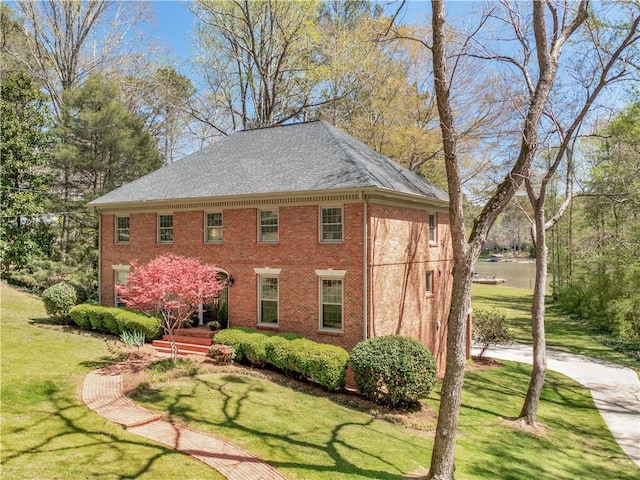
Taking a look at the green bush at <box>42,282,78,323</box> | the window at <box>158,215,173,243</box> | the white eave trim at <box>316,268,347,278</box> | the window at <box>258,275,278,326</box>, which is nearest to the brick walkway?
the window at <box>258,275,278,326</box>

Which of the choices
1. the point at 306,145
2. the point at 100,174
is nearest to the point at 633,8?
the point at 306,145

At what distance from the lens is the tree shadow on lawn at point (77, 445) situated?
7.16 m

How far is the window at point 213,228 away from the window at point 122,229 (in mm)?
4778

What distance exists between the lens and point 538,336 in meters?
13.3

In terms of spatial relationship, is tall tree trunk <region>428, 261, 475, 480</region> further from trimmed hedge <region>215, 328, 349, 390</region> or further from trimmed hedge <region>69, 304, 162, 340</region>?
trimmed hedge <region>69, 304, 162, 340</region>

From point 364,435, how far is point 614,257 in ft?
79.5

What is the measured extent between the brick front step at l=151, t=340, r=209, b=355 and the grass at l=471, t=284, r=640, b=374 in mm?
21162

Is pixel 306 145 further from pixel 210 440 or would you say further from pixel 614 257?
pixel 614 257

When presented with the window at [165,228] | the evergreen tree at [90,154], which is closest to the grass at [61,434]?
the window at [165,228]

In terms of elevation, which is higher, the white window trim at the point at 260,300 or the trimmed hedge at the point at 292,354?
the white window trim at the point at 260,300

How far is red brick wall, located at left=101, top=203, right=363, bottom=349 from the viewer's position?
535 inches

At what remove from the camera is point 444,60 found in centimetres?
773

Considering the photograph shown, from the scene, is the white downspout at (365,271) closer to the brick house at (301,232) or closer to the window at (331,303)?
the brick house at (301,232)

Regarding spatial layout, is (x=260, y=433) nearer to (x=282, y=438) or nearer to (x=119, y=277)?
(x=282, y=438)
